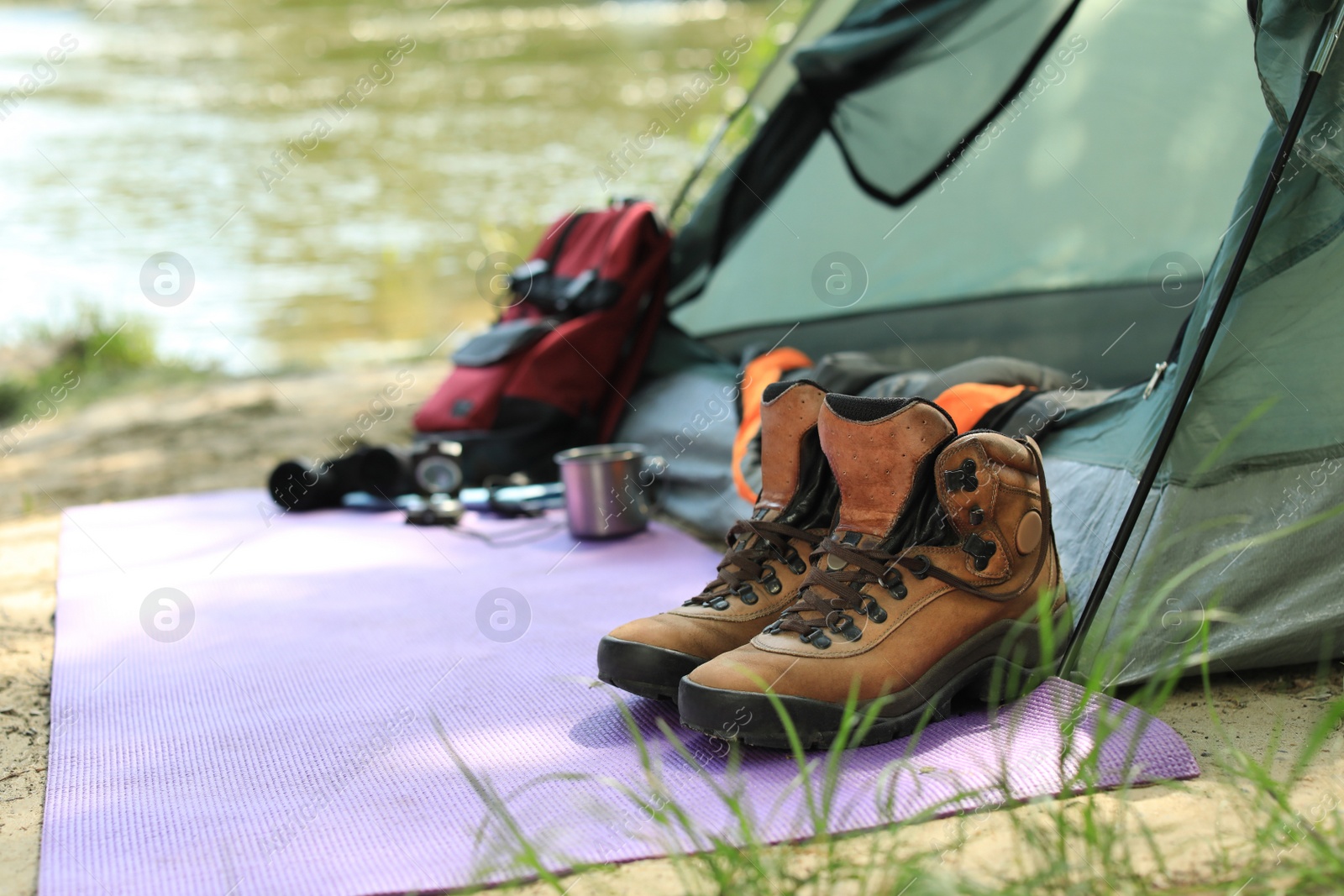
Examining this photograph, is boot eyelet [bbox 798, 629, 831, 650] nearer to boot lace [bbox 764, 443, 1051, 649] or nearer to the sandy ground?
boot lace [bbox 764, 443, 1051, 649]

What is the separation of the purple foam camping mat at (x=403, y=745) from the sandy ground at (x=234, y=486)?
4cm

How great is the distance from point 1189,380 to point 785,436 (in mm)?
517

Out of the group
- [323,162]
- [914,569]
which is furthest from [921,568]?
[323,162]

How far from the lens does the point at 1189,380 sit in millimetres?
1466

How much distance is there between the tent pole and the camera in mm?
1399

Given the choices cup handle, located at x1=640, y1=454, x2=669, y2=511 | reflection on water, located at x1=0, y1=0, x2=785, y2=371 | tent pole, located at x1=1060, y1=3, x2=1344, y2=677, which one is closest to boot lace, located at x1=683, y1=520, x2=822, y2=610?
tent pole, located at x1=1060, y1=3, x2=1344, y2=677

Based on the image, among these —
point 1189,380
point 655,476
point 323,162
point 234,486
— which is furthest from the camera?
point 323,162

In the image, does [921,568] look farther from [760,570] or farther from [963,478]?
[760,570]

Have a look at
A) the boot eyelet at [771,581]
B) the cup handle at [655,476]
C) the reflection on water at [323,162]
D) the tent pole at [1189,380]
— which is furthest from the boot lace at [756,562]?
the reflection on water at [323,162]

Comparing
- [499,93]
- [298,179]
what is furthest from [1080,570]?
[499,93]

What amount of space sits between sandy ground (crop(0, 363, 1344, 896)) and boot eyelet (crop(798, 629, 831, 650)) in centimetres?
24

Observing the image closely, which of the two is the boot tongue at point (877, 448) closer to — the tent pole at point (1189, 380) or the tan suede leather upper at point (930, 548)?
the tan suede leather upper at point (930, 548)

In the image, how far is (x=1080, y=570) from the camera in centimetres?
160

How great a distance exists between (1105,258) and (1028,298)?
208 mm
